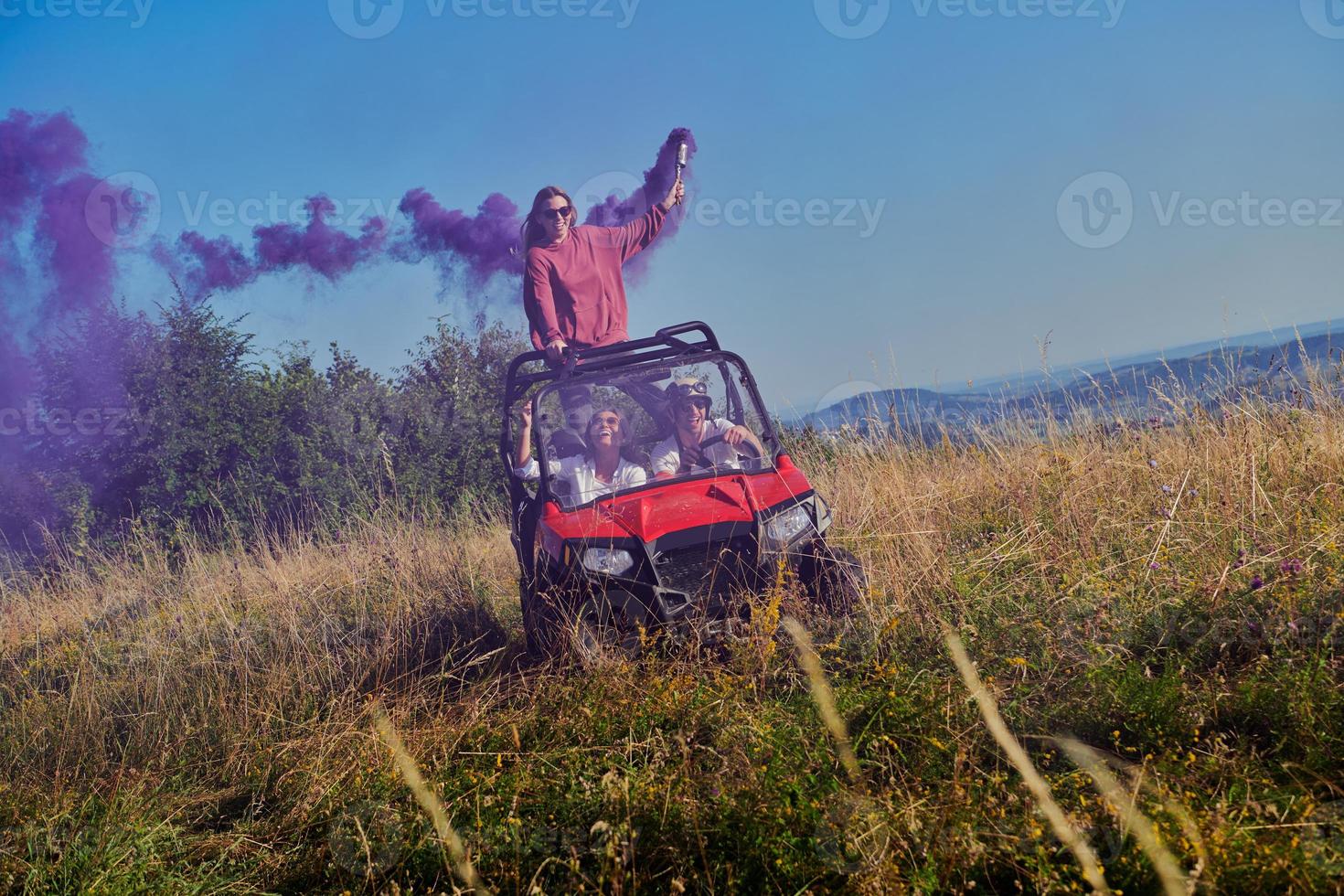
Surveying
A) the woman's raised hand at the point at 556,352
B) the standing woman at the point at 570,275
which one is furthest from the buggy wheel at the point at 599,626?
the standing woman at the point at 570,275

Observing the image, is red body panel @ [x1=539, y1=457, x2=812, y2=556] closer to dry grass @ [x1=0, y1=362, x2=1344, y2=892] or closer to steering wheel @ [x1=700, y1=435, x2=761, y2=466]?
steering wheel @ [x1=700, y1=435, x2=761, y2=466]

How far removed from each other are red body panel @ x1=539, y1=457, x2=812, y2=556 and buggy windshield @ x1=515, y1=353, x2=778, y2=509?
0.62ft

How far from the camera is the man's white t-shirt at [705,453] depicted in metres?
4.65

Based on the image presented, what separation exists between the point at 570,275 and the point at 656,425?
1.83 m

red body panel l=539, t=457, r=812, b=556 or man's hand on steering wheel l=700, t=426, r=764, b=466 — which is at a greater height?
man's hand on steering wheel l=700, t=426, r=764, b=466

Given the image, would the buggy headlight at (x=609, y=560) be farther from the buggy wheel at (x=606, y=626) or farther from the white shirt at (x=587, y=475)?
the white shirt at (x=587, y=475)

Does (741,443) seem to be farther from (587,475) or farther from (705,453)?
(587,475)

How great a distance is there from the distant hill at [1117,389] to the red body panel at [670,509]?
3579mm

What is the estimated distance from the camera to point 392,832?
286 centimetres

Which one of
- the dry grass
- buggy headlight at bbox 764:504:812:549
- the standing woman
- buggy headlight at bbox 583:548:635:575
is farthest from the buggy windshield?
the standing woman

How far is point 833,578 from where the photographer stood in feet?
13.8

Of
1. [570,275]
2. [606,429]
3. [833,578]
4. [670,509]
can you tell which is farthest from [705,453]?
[570,275]

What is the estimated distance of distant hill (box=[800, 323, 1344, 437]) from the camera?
19.8ft

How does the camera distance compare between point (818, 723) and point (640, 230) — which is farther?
point (640, 230)
